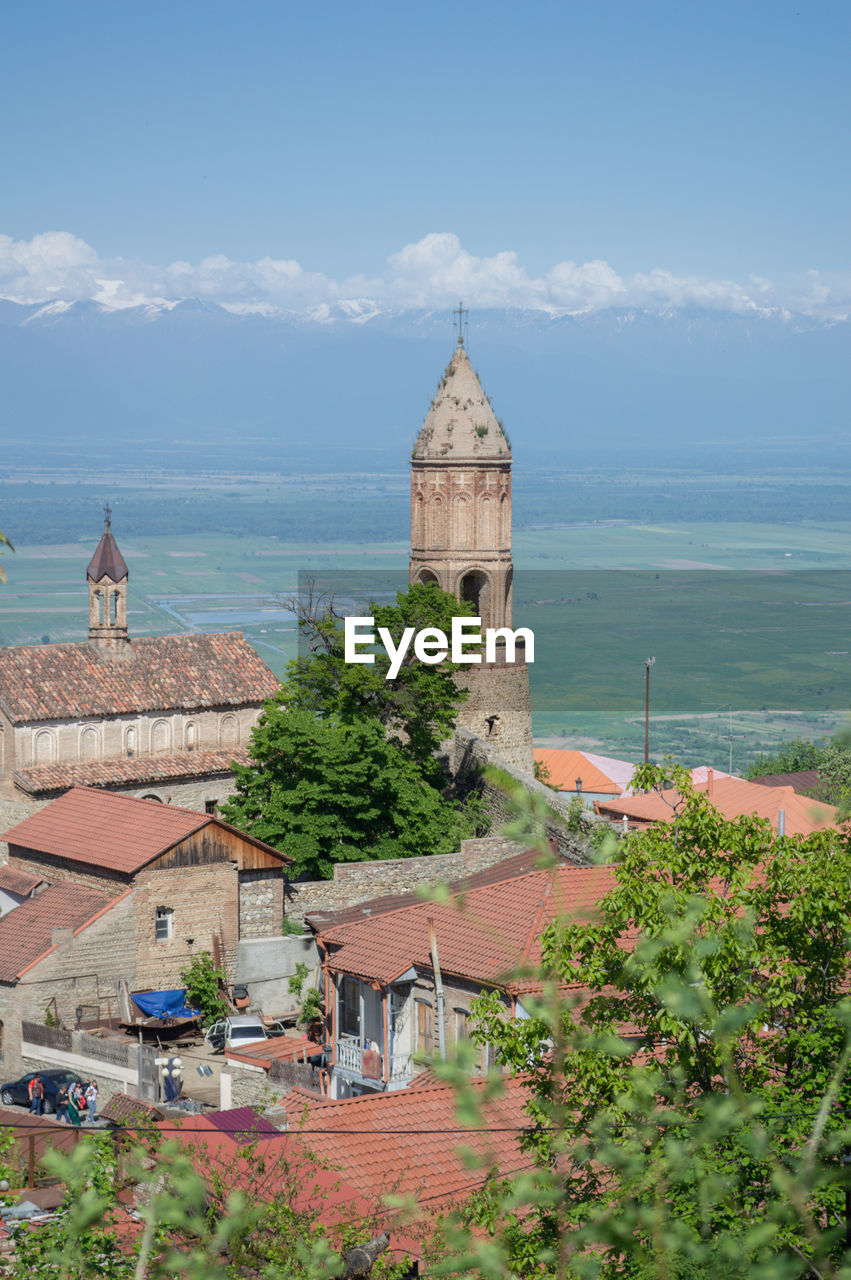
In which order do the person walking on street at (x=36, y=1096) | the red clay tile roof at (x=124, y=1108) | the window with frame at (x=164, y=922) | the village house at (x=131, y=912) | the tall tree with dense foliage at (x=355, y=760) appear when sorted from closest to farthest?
1. the red clay tile roof at (x=124, y=1108)
2. the person walking on street at (x=36, y=1096)
3. the village house at (x=131, y=912)
4. the window with frame at (x=164, y=922)
5. the tall tree with dense foliage at (x=355, y=760)

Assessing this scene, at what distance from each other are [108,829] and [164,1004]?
234 inches

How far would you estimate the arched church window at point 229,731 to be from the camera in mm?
51875

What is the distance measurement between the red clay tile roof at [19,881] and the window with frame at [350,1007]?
1171 centimetres

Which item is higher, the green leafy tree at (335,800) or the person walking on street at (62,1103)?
the green leafy tree at (335,800)

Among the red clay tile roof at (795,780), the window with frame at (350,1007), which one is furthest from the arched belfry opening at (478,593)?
the window with frame at (350,1007)

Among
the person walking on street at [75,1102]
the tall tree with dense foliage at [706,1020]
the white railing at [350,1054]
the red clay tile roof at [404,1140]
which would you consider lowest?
the person walking on street at [75,1102]

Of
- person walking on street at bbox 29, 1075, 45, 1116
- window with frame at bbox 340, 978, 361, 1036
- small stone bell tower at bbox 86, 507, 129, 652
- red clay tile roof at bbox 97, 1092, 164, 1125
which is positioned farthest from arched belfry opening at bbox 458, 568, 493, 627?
red clay tile roof at bbox 97, 1092, 164, 1125

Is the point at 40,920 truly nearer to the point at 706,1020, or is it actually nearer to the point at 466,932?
the point at 466,932

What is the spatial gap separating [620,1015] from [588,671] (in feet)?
498

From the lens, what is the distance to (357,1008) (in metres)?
31.5

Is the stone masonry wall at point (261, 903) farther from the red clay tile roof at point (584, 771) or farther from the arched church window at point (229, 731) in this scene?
the red clay tile roof at point (584, 771)

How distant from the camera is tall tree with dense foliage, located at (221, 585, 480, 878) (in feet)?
139

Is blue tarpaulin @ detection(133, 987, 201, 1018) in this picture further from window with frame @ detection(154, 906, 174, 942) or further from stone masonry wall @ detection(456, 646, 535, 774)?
stone masonry wall @ detection(456, 646, 535, 774)

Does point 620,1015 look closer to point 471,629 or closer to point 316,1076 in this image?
point 316,1076
